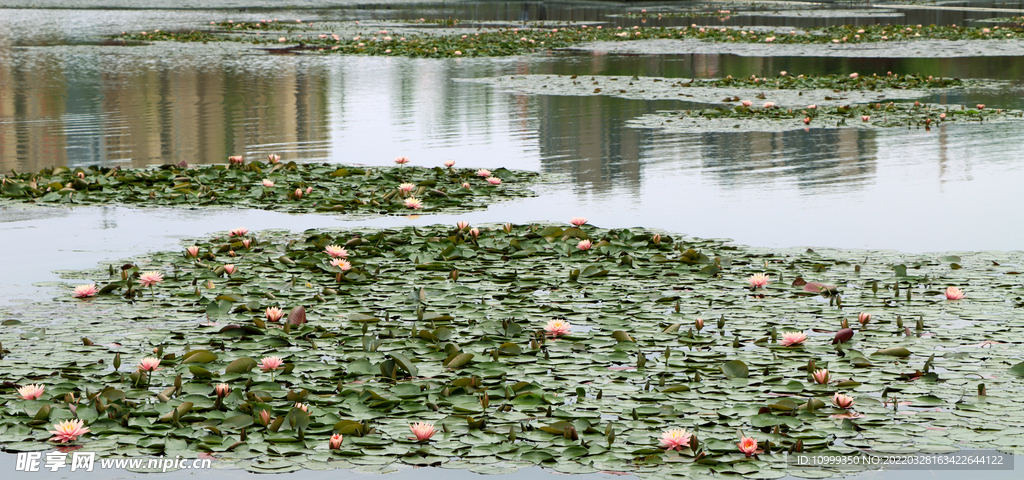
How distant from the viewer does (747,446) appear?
14.7ft

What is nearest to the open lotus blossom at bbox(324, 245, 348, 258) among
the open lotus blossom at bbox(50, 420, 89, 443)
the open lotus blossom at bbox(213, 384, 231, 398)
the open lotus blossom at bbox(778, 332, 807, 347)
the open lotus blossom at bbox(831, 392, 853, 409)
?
the open lotus blossom at bbox(213, 384, 231, 398)

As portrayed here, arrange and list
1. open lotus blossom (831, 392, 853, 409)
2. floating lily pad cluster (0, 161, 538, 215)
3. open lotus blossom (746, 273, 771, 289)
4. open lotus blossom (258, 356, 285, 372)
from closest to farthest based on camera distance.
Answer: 1. open lotus blossom (831, 392, 853, 409)
2. open lotus blossom (258, 356, 285, 372)
3. open lotus blossom (746, 273, 771, 289)
4. floating lily pad cluster (0, 161, 538, 215)

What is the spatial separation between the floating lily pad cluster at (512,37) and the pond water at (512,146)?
234 centimetres

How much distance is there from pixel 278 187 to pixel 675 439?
7109 mm

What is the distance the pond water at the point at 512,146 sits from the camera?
9.39 metres

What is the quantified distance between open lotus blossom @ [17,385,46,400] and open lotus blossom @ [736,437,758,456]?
320cm

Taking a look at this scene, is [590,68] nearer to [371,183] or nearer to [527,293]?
[371,183]

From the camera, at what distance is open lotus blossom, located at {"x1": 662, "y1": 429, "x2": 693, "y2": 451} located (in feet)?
14.9

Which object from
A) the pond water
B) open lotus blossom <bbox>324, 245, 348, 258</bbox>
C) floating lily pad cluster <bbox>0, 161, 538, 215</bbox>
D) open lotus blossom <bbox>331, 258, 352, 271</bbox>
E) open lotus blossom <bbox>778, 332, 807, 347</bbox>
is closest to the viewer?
open lotus blossom <bbox>778, 332, 807, 347</bbox>

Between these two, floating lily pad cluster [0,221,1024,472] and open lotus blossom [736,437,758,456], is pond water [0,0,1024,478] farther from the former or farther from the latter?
open lotus blossom [736,437,758,456]

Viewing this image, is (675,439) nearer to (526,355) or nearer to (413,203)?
(526,355)

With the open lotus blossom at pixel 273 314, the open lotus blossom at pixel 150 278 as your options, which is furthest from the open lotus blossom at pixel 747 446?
the open lotus blossom at pixel 150 278

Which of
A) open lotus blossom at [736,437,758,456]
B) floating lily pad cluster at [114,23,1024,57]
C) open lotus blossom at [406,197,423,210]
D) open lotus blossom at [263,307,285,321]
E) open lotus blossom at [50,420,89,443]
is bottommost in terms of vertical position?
open lotus blossom at [736,437,758,456]

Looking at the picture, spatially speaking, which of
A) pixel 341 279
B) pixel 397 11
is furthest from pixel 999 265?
pixel 397 11
